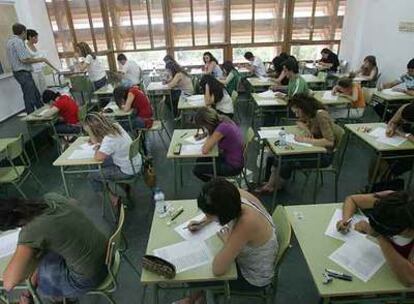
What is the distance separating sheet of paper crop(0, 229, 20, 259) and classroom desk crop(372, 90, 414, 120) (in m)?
5.21

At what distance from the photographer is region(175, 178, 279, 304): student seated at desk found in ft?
5.08

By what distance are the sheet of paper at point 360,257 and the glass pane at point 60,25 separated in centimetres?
880

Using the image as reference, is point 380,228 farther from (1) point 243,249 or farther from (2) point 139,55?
(2) point 139,55

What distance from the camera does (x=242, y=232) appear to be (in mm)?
1558

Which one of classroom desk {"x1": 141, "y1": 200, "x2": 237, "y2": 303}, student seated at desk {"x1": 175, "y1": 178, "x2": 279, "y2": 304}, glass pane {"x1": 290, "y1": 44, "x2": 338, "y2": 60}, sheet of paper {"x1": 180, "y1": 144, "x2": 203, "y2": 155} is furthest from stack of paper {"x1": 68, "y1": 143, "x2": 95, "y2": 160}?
glass pane {"x1": 290, "y1": 44, "x2": 338, "y2": 60}

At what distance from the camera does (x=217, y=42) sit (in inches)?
335

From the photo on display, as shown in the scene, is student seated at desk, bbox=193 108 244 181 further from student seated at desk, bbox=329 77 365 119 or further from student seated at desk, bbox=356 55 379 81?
student seated at desk, bbox=356 55 379 81

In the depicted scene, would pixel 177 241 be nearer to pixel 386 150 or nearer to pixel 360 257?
pixel 360 257

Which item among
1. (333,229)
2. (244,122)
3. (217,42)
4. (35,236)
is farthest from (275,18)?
(35,236)

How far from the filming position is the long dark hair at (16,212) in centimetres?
151

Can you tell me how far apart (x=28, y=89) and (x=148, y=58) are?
3732 mm

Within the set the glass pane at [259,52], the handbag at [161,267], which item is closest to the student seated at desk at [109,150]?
the handbag at [161,267]

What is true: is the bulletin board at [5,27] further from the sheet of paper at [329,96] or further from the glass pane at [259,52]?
the sheet of paper at [329,96]

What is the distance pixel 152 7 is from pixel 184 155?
6538mm
